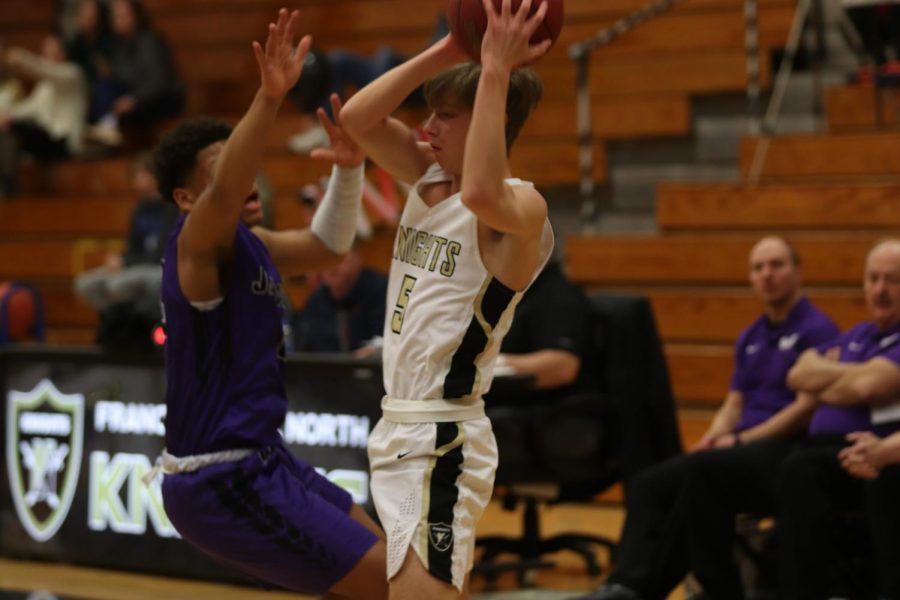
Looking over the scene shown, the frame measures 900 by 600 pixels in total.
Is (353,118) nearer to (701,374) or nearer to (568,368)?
(568,368)

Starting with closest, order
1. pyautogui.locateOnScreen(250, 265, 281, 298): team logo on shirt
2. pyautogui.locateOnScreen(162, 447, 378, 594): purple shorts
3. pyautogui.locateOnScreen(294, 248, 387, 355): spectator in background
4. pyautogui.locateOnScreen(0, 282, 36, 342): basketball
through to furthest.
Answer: pyautogui.locateOnScreen(162, 447, 378, 594): purple shorts
pyautogui.locateOnScreen(250, 265, 281, 298): team logo on shirt
pyautogui.locateOnScreen(294, 248, 387, 355): spectator in background
pyautogui.locateOnScreen(0, 282, 36, 342): basketball

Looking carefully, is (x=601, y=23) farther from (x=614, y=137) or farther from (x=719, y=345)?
(x=719, y=345)

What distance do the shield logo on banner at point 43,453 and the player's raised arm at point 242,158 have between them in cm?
337

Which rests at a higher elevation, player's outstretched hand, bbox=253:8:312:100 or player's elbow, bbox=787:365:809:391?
player's outstretched hand, bbox=253:8:312:100

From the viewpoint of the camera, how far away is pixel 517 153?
9477 mm

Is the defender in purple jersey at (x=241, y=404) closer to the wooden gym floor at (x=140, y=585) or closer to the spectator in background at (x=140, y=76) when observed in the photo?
the wooden gym floor at (x=140, y=585)

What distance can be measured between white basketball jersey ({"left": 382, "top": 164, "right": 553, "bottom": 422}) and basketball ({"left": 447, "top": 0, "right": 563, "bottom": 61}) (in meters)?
0.32

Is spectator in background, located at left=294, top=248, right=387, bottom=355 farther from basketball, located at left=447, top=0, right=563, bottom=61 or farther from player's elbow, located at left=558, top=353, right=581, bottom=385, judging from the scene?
basketball, located at left=447, top=0, right=563, bottom=61

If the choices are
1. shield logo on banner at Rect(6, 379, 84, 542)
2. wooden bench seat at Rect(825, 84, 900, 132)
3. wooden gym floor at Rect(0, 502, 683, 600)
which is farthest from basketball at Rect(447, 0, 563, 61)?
wooden bench seat at Rect(825, 84, 900, 132)

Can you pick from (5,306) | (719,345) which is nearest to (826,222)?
(719,345)

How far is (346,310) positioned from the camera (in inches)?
257

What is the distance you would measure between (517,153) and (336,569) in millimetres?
6300

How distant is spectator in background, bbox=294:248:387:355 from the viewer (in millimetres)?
6445

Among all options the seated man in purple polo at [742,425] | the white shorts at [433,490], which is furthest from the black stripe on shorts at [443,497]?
the seated man in purple polo at [742,425]
